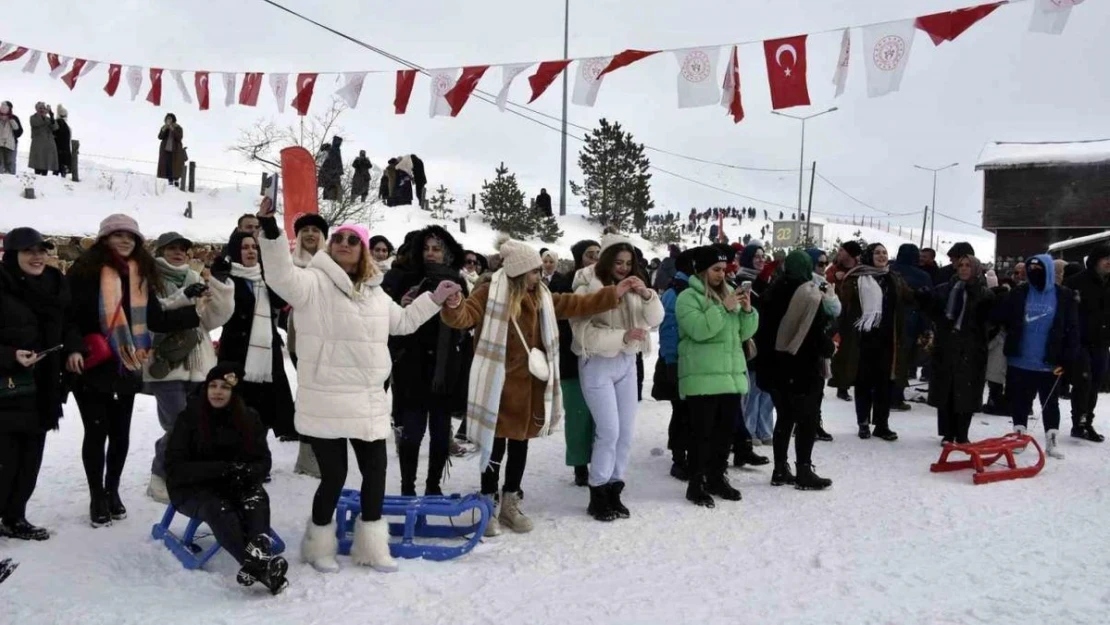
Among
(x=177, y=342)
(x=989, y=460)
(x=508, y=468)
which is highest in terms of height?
(x=177, y=342)

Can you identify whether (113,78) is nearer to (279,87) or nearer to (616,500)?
(279,87)

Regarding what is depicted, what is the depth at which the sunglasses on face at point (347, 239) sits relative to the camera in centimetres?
412

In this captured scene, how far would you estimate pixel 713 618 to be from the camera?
3541 millimetres

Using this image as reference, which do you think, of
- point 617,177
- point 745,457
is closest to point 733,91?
point 745,457

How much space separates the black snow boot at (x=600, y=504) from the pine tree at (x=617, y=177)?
3443cm

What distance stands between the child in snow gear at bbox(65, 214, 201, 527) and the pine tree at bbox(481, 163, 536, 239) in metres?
26.0

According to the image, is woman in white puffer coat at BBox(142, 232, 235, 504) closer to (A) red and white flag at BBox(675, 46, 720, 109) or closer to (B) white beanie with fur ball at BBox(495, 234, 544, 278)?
(B) white beanie with fur ball at BBox(495, 234, 544, 278)

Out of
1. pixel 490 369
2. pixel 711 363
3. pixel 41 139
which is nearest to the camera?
pixel 490 369

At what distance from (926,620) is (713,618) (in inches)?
36.6

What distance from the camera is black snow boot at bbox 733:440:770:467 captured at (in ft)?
21.7

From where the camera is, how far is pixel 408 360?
5.11 metres

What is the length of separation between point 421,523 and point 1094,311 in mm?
6560

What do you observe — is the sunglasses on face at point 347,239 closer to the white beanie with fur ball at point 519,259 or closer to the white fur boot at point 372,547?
the white beanie with fur ball at point 519,259

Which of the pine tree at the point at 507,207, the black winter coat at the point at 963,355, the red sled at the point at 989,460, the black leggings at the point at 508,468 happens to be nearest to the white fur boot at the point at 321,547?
the black leggings at the point at 508,468
